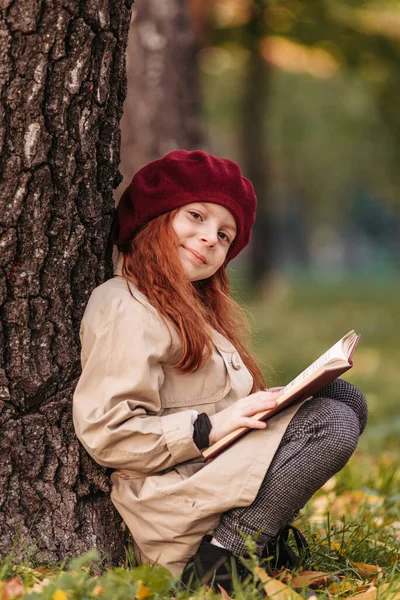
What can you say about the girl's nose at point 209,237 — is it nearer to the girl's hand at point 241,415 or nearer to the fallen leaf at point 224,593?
the girl's hand at point 241,415

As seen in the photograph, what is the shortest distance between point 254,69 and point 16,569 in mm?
13060

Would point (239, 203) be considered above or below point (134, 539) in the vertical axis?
above

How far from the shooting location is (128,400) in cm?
246

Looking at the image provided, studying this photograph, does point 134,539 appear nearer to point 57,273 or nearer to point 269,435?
point 269,435

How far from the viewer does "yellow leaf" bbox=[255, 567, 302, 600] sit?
7.59ft

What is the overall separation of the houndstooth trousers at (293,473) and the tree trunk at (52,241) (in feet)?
1.62

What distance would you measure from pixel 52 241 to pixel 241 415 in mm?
804

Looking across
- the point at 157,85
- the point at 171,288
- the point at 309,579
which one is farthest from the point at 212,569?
the point at 157,85

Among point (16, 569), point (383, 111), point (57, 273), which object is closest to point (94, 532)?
point (16, 569)

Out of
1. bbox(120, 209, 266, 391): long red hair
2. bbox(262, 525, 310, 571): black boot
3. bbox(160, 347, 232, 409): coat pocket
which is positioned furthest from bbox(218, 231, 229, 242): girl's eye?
bbox(262, 525, 310, 571): black boot

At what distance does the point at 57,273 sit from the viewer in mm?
2627

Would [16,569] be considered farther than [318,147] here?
No

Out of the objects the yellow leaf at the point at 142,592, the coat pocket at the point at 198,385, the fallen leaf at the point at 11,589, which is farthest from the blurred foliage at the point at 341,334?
the fallen leaf at the point at 11,589

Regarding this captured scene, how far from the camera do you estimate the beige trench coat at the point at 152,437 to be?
2477mm
